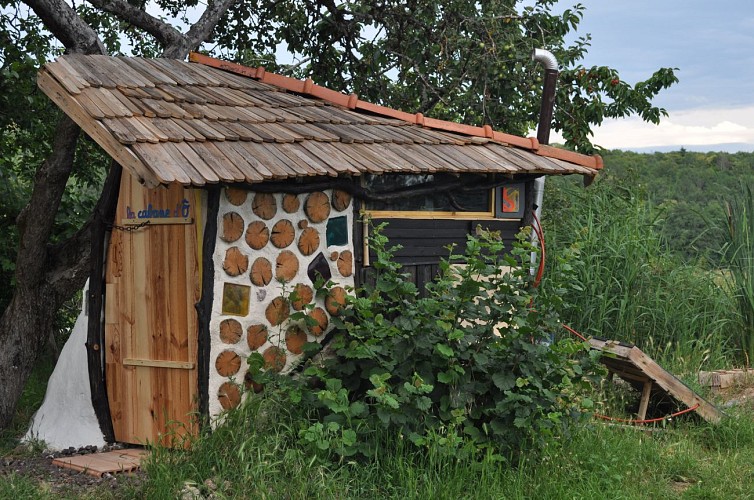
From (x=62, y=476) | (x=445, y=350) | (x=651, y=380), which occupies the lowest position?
(x=62, y=476)

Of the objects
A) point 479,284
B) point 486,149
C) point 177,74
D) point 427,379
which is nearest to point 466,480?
point 427,379

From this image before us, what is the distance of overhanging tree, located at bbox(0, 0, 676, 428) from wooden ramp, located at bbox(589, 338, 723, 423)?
409 cm

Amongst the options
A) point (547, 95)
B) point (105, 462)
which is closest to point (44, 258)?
point (105, 462)

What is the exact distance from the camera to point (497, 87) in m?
10.7

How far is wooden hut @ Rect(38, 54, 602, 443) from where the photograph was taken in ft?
20.0

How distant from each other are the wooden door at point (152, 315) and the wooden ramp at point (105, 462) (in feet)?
0.60

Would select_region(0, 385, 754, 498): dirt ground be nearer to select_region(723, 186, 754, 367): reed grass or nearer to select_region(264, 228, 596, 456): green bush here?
select_region(264, 228, 596, 456): green bush

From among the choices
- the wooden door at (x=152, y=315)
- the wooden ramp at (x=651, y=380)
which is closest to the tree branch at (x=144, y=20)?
the wooden door at (x=152, y=315)

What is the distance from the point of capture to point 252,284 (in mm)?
6320

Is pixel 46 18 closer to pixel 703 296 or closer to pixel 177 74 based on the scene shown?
pixel 177 74

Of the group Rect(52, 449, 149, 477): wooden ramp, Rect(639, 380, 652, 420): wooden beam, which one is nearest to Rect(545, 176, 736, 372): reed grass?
Rect(639, 380, 652, 420): wooden beam

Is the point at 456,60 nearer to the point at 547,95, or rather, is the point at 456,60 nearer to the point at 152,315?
the point at 547,95

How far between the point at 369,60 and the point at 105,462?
22.1 ft

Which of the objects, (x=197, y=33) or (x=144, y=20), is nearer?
(x=144, y=20)
